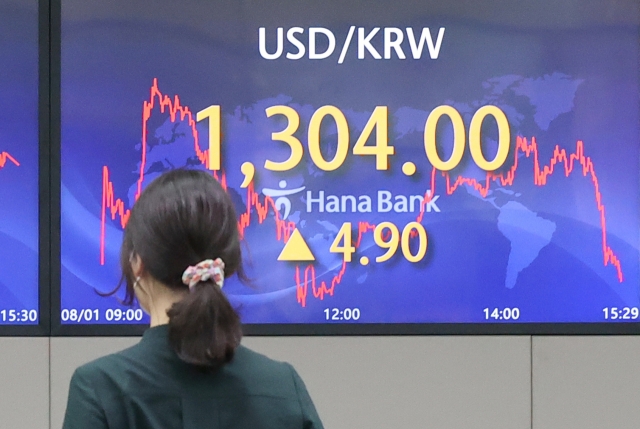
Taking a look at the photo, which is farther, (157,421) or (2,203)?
(2,203)

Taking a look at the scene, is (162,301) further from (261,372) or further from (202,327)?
(261,372)

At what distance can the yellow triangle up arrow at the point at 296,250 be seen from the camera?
351 centimetres

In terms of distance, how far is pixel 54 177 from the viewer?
3.51m

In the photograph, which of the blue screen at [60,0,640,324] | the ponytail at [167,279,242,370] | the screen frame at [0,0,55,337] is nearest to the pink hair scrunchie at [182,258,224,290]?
the ponytail at [167,279,242,370]

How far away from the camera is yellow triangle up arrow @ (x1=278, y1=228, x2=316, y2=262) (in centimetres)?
351

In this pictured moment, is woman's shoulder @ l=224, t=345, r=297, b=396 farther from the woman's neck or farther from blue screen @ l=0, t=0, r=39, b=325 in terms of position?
blue screen @ l=0, t=0, r=39, b=325

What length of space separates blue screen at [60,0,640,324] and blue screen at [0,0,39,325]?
12cm

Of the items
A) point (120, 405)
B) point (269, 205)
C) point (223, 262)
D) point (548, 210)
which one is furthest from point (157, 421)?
point (548, 210)

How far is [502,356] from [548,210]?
0.55 m

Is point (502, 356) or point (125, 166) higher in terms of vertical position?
point (125, 166)

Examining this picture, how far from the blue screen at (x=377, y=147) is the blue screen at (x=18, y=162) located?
12 centimetres

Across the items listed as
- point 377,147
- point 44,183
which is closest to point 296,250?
point 377,147

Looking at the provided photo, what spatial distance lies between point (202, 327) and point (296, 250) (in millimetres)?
2022

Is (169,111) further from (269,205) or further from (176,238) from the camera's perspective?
(176,238)
